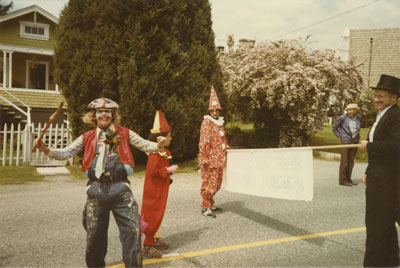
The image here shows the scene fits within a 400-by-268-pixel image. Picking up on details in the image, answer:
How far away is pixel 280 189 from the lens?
4.57 metres

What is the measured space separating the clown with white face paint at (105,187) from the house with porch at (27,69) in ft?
53.2

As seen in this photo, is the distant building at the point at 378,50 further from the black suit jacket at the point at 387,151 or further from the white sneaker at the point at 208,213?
the black suit jacket at the point at 387,151

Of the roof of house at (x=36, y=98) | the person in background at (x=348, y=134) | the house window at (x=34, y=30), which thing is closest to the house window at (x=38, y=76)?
the house window at (x=34, y=30)

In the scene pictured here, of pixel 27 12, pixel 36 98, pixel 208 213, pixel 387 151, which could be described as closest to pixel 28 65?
pixel 27 12

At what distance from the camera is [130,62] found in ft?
34.8

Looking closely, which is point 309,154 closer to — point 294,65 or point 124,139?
point 124,139

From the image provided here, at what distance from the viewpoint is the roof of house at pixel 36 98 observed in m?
20.0

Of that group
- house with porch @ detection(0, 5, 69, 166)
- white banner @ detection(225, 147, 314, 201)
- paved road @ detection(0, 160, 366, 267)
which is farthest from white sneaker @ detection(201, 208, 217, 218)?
house with porch @ detection(0, 5, 69, 166)

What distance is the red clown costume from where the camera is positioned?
14.6 ft

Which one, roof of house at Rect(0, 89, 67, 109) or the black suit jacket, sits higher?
roof of house at Rect(0, 89, 67, 109)

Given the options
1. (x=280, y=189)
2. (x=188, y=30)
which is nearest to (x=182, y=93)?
(x=188, y=30)

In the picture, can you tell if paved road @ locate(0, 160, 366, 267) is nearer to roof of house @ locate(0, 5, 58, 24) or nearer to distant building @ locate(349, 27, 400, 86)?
roof of house @ locate(0, 5, 58, 24)

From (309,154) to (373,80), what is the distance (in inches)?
1988

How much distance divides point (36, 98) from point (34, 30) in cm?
542
